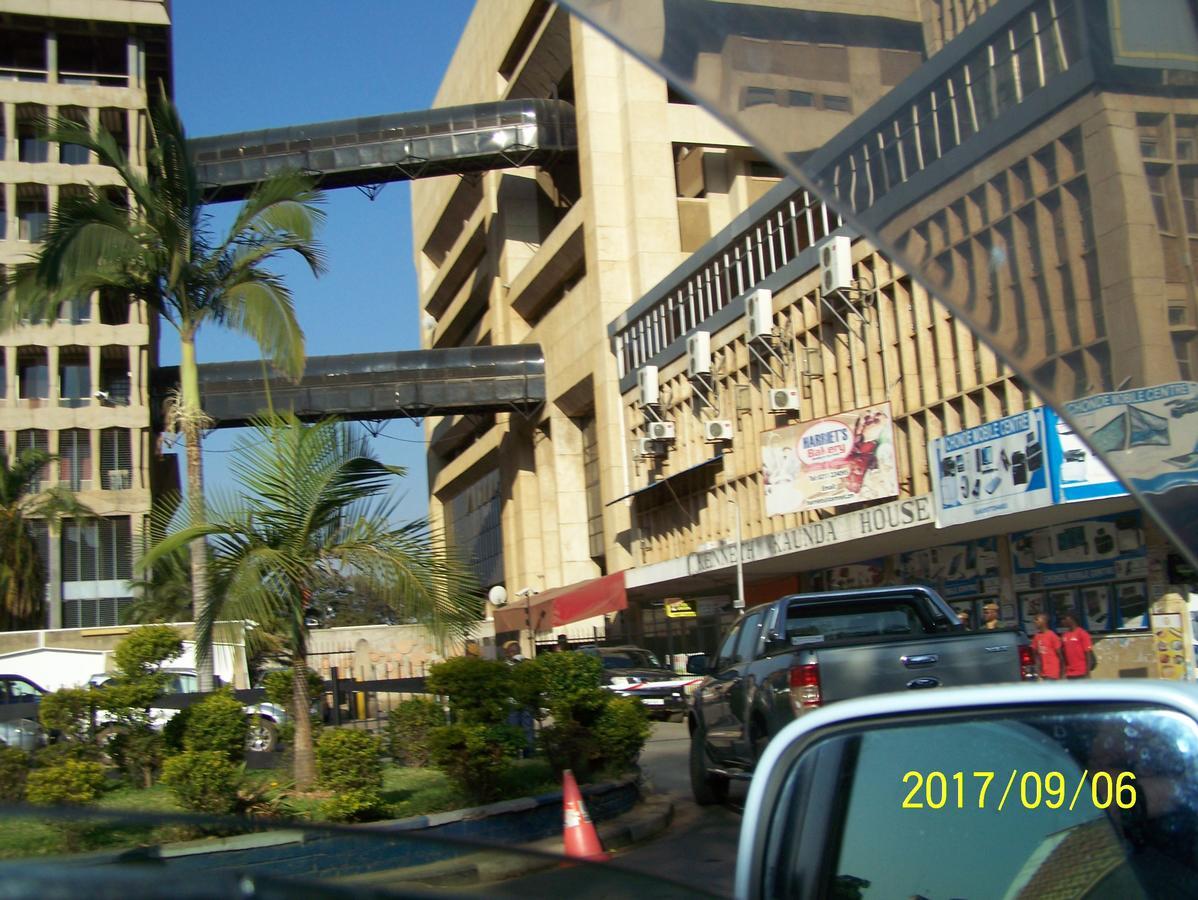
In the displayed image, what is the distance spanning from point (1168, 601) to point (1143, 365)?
2161 centimetres

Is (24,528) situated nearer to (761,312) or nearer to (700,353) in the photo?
(700,353)

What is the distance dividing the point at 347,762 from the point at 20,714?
1107cm

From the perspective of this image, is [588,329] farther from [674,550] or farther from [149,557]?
[149,557]

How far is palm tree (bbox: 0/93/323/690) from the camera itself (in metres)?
16.1

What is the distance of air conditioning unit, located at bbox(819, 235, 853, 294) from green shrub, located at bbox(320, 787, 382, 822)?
2058cm

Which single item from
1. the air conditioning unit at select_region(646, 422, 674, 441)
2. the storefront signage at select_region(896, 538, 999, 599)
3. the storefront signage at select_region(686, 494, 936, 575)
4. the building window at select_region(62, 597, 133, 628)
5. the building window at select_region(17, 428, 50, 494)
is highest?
the building window at select_region(17, 428, 50, 494)

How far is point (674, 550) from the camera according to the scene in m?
40.1

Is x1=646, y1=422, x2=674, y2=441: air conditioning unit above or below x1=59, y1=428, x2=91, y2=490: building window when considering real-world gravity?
below

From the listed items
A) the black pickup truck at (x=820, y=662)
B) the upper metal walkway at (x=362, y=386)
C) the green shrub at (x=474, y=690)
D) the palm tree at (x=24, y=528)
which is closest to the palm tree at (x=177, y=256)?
the green shrub at (x=474, y=690)

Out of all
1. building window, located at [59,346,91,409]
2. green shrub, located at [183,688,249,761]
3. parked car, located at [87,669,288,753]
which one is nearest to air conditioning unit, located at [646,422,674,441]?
parked car, located at [87,669,288,753]

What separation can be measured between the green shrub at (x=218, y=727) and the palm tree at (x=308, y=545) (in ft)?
3.91

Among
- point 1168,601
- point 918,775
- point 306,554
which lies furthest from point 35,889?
point 1168,601

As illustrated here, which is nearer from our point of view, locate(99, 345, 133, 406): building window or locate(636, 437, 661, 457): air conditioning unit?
locate(636, 437, 661, 457): air conditioning unit
